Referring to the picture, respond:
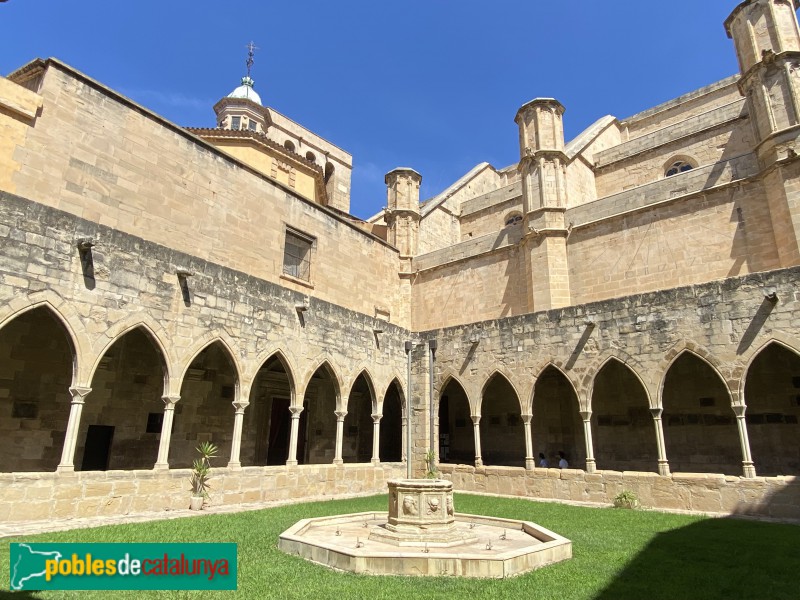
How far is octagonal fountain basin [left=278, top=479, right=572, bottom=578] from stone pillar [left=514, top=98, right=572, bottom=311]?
33.4 ft

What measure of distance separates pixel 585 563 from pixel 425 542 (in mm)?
1758

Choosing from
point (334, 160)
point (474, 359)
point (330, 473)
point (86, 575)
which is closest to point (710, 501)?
point (474, 359)

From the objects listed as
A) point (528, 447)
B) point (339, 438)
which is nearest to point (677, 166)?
point (528, 447)

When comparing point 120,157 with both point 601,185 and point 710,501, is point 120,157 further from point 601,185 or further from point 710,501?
point 601,185

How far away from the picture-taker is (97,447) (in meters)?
10.7

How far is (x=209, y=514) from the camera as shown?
8562mm

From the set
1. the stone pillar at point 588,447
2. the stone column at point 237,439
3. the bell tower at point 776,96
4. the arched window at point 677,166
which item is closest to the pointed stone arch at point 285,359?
the stone column at point 237,439

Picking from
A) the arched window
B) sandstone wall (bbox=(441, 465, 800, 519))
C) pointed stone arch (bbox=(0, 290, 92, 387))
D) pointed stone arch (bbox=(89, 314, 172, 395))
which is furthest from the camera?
the arched window

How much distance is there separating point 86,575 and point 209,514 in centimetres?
465

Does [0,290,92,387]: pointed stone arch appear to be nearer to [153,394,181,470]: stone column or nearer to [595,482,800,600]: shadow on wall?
[153,394,181,470]: stone column

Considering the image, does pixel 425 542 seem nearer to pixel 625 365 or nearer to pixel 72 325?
pixel 72 325

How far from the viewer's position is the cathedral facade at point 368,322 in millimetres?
9102

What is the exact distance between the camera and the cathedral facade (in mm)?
9102

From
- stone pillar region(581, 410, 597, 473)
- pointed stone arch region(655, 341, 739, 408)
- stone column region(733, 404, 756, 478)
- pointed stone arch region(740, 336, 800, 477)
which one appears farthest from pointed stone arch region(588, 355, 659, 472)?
stone column region(733, 404, 756, 478)
